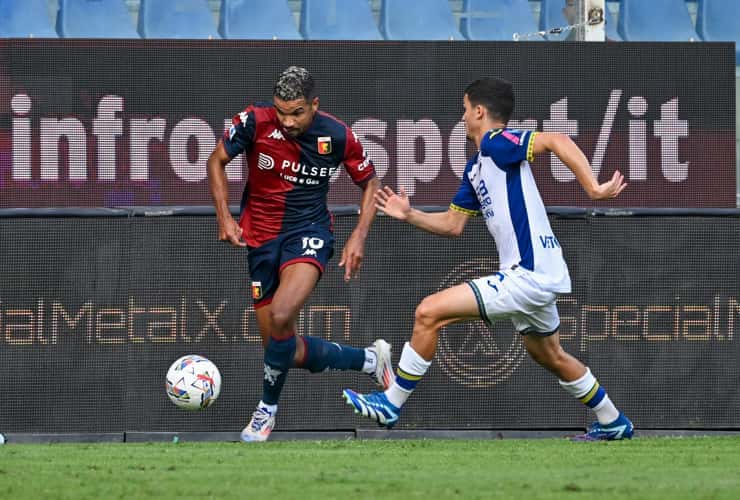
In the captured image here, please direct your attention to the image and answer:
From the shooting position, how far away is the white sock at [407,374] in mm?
7340

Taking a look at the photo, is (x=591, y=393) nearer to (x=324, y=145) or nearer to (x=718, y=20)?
(x=324, y=145)

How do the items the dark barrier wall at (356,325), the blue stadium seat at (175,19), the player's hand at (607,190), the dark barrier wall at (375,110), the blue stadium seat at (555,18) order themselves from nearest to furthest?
the player's hand at (607,190) → the dark barrier wall at (356,325) → the dark barrier wall at (375,110) → the blue stadium seat at (175,19) → the blue stadium seat at (555,18)

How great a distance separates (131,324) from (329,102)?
191cm

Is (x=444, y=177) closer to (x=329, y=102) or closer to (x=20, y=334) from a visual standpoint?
(x=329, y=102)

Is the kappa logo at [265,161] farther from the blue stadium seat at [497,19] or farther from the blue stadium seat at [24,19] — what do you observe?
the blue stadium seat at [497,19]

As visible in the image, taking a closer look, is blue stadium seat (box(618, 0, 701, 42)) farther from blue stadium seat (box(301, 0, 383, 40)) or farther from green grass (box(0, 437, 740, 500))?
Result: green grass (box(0, 437, 740, 500))

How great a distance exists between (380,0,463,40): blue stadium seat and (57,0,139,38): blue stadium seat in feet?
9.96

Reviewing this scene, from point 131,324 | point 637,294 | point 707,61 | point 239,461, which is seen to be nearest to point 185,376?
point 131,324

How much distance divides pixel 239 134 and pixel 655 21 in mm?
11618

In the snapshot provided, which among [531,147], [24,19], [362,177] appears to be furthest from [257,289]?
[24,19]

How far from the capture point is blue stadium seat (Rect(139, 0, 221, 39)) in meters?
16.8

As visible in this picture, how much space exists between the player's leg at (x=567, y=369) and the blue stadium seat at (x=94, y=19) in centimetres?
991

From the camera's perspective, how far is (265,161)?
8031 mm

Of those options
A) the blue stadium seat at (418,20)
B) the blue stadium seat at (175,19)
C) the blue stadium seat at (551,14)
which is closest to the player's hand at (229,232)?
the blue stadium seat at (175,19)
